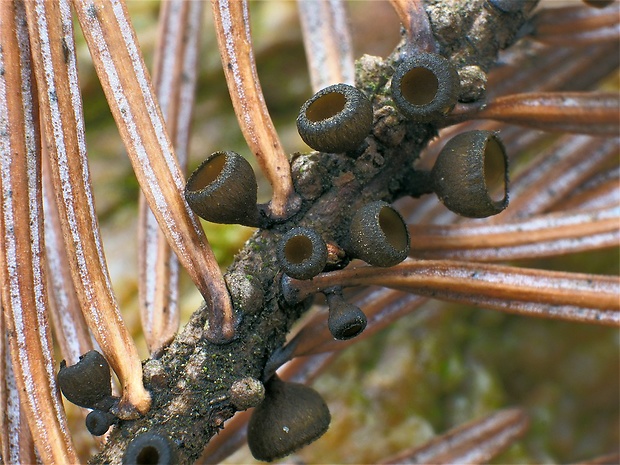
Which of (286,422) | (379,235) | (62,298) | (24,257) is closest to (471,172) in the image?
(379,235)

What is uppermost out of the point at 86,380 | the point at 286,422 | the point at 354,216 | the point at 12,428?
the point at 354,216

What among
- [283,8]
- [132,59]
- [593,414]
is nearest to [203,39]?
[283,8]

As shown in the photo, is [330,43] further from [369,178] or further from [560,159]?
[560,159]

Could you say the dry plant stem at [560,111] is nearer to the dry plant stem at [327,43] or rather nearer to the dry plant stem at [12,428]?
the dry plant stem at [327,43]

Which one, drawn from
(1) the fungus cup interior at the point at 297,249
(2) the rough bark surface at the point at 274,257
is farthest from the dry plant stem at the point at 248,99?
(1) the fungus cup interior at the point at 297,249

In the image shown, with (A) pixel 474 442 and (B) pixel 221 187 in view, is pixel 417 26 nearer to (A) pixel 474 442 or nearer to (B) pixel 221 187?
(B) pixel 221 187

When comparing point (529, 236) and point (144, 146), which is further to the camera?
point (529, 236)
